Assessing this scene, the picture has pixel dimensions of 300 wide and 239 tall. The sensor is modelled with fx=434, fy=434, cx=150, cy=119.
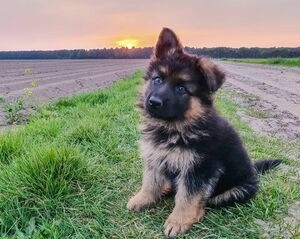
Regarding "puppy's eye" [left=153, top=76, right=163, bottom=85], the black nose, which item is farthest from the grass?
"puppy's eye" [left=153, top=76, right=163, bottom=85]

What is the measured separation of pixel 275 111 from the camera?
37.4 ft

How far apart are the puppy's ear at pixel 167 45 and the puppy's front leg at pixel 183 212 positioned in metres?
1.33

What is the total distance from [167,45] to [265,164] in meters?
2.06

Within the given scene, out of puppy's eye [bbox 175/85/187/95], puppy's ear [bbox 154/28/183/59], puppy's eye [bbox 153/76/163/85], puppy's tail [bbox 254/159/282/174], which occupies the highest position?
puppy's ear [bbox 154/28/183/59]

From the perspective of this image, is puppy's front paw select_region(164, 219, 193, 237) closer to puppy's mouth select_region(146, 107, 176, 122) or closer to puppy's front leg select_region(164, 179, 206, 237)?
puppy's front leg select_region(164, 179, 206, 237)

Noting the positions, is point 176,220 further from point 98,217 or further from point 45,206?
point 45,206

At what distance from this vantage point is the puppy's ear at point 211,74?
4.05 meters

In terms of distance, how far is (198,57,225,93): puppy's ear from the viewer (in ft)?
13.3

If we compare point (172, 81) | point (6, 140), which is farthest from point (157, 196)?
point (6, 140)

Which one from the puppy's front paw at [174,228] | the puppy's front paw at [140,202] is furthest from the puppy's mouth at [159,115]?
the puppy's front paw at [174,228]

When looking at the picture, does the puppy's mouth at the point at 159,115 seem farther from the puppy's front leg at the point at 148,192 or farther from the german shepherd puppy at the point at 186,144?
the puppy's front leg at the point at 148,192

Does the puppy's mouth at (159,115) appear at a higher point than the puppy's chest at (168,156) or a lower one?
higher

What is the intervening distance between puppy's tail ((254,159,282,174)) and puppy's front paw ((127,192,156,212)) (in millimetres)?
1627

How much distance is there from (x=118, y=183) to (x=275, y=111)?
746 centimetres
